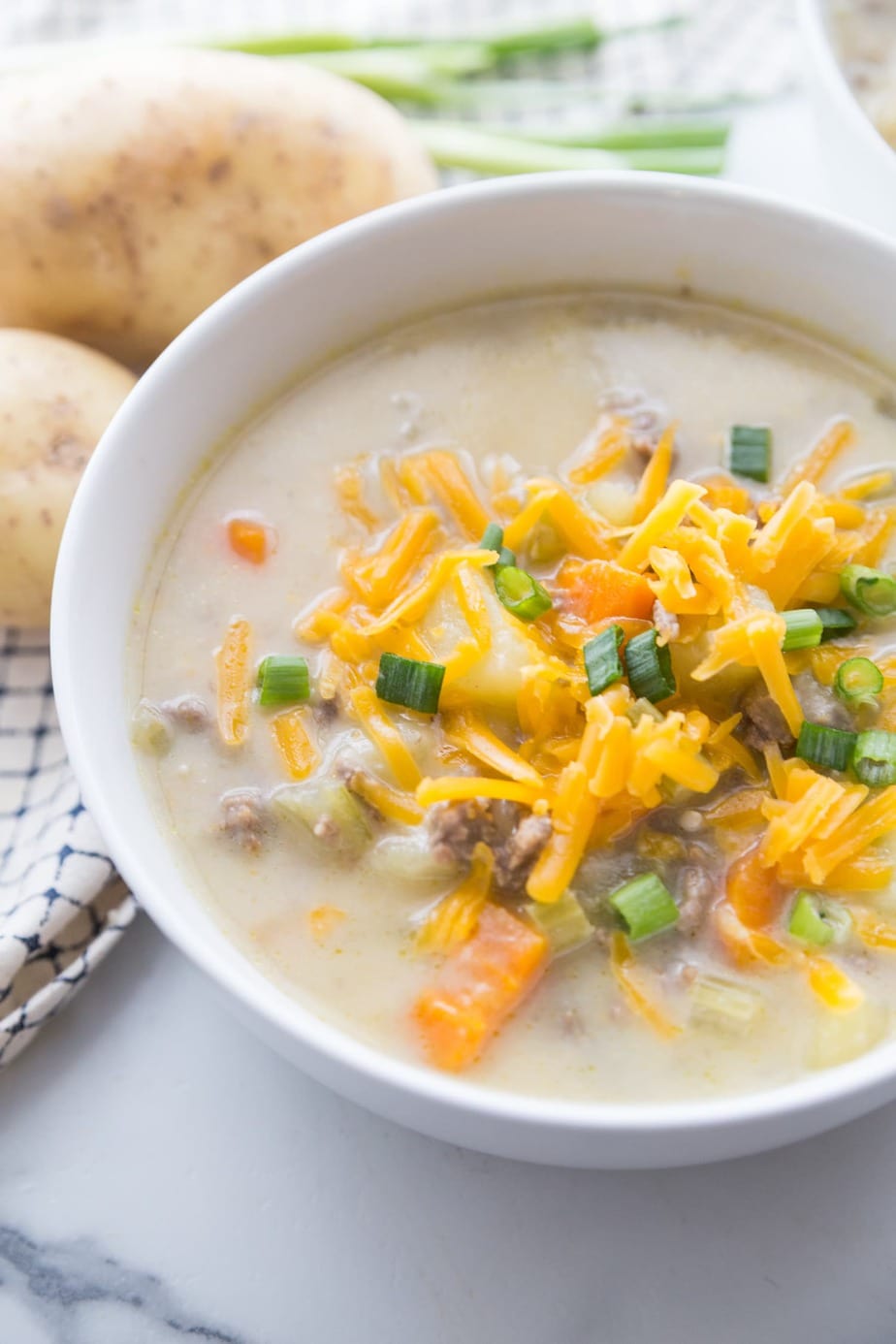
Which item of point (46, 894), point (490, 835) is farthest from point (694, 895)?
point (46, 894)

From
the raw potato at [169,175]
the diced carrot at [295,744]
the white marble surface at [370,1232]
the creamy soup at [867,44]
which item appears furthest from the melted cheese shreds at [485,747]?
the creamy soup at [867,44]

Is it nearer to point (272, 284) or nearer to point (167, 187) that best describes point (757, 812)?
point (272, 284)

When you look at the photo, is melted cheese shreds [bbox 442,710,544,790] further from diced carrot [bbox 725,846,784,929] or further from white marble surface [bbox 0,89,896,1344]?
white marble surface [bbox 0,89,896,1344]

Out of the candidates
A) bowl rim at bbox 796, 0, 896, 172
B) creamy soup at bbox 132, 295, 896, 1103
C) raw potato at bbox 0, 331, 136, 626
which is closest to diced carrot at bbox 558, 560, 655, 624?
creamy soup at bbox 132, 295, 896, 1103

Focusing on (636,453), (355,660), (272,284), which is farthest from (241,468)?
(636,453)

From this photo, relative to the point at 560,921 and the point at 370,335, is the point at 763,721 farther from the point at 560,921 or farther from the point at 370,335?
the point at 370,335

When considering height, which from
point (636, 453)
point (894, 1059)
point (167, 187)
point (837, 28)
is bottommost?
point (894, 1059)
